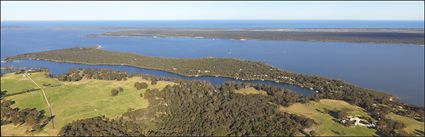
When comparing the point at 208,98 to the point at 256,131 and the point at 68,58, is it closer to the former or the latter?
the point at 256,131

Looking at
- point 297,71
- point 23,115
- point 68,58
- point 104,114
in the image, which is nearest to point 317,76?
point 297,71

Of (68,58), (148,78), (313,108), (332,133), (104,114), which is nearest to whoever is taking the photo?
(332,133)

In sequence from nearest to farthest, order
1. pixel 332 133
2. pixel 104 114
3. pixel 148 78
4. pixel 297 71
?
pixel 332 133, pixel 104 114, pixel 148 78, pixel 297 71

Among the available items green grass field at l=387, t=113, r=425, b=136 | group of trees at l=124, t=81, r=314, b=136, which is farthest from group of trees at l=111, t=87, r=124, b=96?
green grass field at l=387, t=113, r=425, b=136

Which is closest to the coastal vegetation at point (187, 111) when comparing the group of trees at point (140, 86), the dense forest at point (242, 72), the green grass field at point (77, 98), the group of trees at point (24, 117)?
the green grass field at point (77, 98)

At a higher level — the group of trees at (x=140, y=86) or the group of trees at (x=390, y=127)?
the group of trees at (x=140, y=86)

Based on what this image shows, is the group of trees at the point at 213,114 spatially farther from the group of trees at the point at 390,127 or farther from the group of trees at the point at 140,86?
the group of trees at the point at 390,127
